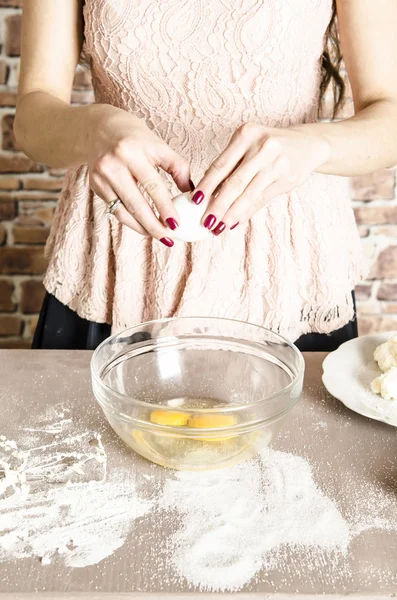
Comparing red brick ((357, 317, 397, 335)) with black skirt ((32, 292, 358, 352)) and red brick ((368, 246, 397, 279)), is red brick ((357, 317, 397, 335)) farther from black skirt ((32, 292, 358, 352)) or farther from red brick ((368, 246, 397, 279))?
black skirt ((32, 292, 358, 352))

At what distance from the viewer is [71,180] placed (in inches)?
47.6

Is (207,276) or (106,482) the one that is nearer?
(106,482)

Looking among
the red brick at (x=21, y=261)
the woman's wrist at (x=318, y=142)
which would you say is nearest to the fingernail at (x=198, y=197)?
the woman's wrist at (x=318, y=142)

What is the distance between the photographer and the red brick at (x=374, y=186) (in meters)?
1.87

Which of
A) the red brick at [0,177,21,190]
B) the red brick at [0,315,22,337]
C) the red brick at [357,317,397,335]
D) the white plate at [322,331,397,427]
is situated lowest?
the red brick at [0,315,22,337]

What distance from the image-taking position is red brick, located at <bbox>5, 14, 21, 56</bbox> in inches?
67.2

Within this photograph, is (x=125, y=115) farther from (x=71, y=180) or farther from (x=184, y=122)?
(x=71, y=180)

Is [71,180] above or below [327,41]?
below

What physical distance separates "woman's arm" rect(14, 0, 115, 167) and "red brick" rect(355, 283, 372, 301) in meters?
1.16

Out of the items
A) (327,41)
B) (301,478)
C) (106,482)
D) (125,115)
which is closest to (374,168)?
(327,41)

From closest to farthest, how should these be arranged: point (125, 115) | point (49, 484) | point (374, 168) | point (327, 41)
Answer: point (49, 484) → point (125, 115) → point (374, 168) → point (327, 41)

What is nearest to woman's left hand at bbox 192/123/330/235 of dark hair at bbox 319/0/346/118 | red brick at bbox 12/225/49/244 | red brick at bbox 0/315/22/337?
dark hair at bbox 319/0/346/118

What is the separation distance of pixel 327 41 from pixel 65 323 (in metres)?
0.67

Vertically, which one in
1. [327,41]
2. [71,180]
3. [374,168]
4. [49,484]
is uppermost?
[327,41]
